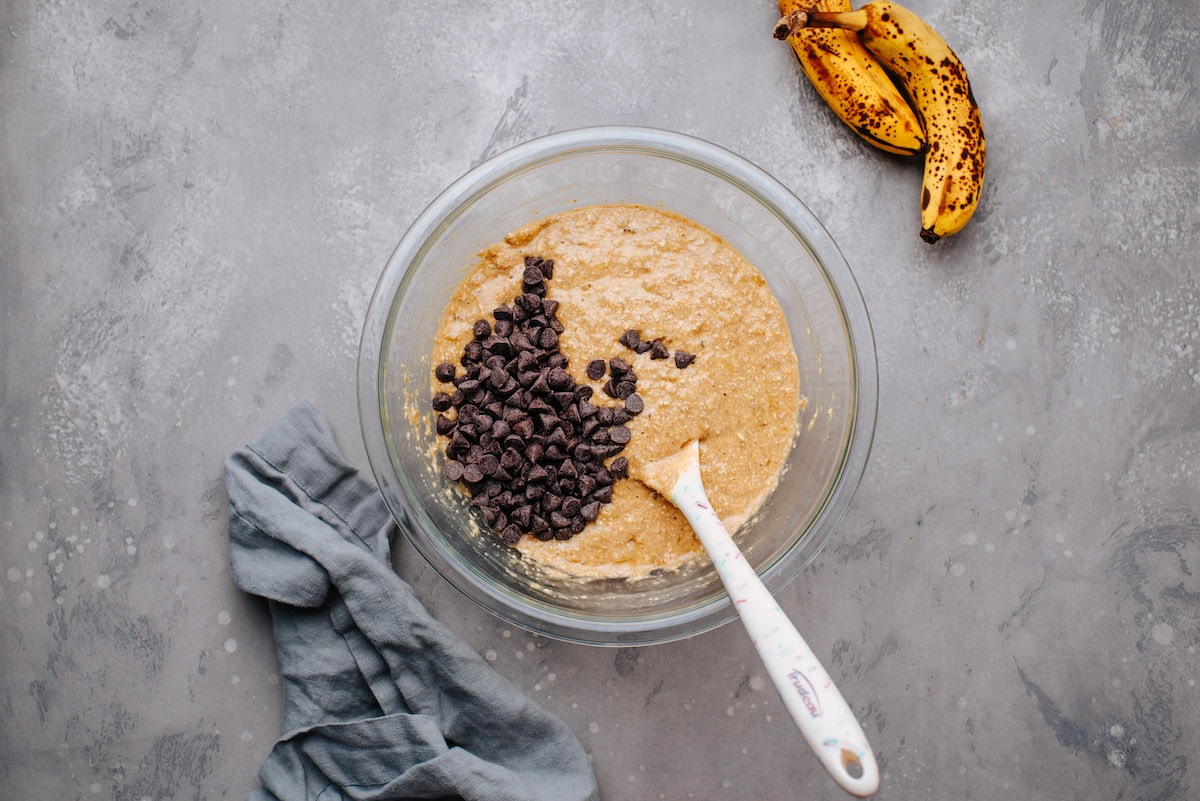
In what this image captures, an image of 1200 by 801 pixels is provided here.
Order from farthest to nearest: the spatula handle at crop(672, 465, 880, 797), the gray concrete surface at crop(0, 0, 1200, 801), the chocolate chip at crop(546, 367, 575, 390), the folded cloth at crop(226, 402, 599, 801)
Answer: the gray concrete surface at crop(0, 0, 1200, 801) < the folded cloth at crop(226, 402, 599, 801) < the chocolate chip at crop(546, 367, 575, 390) < the spatula handle at crop(672, 465, 880, 797)

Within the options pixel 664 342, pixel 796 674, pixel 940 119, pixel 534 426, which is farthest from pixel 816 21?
pixel 796 674

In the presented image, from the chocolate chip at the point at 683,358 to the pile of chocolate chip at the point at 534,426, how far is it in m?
0.13

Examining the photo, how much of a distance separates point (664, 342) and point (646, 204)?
16.9 inches

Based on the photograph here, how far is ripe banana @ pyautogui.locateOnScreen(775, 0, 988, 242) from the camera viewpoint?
231 centimetres

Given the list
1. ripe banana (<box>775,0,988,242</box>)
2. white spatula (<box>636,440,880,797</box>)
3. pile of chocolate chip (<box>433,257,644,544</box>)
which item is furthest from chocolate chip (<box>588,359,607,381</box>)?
ripe banana (<box>775,0,988,242</box>)

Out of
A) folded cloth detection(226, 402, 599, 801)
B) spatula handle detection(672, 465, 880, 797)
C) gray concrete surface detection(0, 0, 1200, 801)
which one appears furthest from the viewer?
gray concrete surface detection(0, 0, 1200, 801)

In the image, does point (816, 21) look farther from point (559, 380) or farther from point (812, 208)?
point (559, 380)

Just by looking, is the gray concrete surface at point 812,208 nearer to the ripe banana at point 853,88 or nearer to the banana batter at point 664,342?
the ripe banana at point 853,88

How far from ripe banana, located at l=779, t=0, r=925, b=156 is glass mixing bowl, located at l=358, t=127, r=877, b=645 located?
1.17 ft

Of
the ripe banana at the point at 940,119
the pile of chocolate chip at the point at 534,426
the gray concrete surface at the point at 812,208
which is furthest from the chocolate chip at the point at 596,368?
the ripe banana at the point at 940,119

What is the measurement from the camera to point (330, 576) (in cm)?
231

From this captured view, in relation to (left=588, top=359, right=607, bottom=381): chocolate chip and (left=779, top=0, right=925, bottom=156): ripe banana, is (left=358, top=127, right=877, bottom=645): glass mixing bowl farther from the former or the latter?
(left=588, top=359, right=607, bottom=381): chocolate chip

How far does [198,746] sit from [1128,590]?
2.79m

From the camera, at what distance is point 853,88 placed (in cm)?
233
